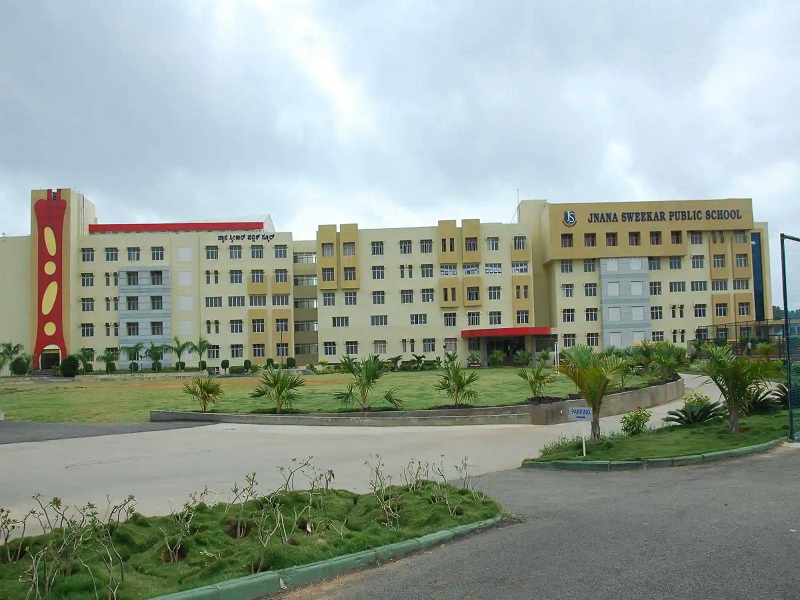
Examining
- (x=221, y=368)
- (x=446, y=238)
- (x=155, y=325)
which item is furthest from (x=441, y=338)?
(x=155, y=325)

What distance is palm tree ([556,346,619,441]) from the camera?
12.9 meters

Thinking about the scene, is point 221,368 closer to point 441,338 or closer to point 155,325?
point 155,325

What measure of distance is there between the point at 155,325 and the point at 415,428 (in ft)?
201

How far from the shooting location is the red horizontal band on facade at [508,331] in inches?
2756

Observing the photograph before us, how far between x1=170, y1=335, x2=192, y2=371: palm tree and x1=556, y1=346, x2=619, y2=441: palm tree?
195 ft

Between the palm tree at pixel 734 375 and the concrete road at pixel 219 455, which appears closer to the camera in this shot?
the concrete road at pixel 219 455

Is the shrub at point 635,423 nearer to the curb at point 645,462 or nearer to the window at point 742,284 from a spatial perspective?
the curb at point 645,462

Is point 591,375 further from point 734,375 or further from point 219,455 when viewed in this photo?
point 219,455

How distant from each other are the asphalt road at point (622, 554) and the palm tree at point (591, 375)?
391 cm

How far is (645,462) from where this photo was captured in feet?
36.6

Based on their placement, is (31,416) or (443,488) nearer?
(443,488)

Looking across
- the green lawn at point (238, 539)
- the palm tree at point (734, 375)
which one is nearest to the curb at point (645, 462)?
the palm tree at point (734, 375)

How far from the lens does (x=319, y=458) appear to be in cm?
1406

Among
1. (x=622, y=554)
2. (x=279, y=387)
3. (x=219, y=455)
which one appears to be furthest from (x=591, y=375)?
(x=279, y=387)
